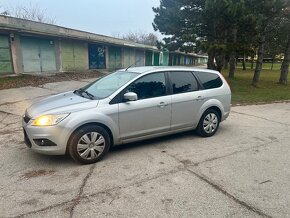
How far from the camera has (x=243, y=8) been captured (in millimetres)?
11922

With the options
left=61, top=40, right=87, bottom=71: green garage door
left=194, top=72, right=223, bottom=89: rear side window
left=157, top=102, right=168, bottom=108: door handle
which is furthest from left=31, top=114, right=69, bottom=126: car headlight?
left=61, top=40, right=87, bottom=71: green garage door

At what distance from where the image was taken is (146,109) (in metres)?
4.63

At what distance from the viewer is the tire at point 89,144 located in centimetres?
403

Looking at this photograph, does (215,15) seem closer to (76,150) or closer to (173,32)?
(173,32)

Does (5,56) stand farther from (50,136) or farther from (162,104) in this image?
(162,104)

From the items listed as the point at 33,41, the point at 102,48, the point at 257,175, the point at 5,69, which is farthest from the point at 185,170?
the point at 102,48

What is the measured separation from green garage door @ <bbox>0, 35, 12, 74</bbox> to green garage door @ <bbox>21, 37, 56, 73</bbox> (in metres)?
1.04

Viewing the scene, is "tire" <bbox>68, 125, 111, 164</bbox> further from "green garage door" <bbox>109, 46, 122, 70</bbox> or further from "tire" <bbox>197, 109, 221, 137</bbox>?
"green garage door" <bbox>109, 46, 122, 70</bbox>

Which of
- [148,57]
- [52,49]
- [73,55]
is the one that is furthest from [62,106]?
[148,57]

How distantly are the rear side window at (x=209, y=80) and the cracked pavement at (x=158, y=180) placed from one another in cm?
118

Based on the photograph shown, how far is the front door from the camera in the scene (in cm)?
447

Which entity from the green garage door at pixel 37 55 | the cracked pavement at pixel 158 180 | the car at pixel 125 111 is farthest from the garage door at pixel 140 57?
the cracked pavement at pixel 158 180

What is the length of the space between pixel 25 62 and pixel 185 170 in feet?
51.1

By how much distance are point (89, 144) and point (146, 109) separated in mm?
1198
